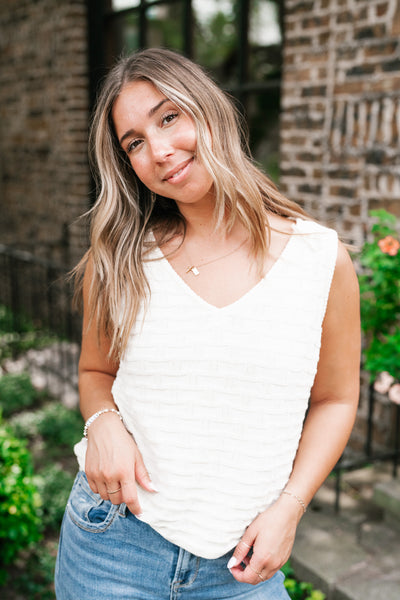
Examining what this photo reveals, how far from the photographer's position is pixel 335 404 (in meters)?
1.47

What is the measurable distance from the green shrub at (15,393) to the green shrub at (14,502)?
1816mm

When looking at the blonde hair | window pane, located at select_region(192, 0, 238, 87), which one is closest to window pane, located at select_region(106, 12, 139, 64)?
window pane, located at select_region(192, 0, 238, 87)

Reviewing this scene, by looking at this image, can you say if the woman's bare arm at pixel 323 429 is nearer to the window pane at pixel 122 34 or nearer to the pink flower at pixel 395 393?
the pink flower at pixel 395 393

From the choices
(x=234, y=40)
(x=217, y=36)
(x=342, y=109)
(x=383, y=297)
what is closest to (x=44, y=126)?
(x=217, y=36)

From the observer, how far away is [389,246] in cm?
274

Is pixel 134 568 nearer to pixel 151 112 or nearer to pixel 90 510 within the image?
pixel 90 510

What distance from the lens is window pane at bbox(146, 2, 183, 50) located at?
5062 mm

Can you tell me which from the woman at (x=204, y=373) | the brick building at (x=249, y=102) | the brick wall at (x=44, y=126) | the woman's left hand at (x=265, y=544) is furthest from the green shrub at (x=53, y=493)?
the brick wall at (x=44, y=126)

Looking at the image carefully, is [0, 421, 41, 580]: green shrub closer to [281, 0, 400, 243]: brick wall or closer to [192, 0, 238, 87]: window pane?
[281, 0, 400, 243]: brick wall

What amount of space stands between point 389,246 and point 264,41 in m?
2.40

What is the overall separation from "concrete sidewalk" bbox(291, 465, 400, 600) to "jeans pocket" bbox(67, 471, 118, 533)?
1.42 m

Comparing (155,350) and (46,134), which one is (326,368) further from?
(46,134)

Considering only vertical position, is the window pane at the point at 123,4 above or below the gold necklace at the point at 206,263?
above

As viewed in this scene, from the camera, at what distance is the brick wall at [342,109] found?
3165mm
